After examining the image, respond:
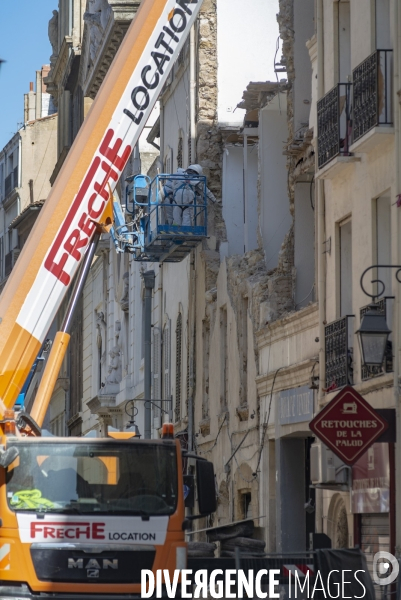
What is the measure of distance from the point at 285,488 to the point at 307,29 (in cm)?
863

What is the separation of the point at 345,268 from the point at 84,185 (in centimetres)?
601

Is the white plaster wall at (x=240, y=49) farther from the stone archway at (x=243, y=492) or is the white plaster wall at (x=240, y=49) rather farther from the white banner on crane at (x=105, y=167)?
the white banner on crane at (x=105, y=167)

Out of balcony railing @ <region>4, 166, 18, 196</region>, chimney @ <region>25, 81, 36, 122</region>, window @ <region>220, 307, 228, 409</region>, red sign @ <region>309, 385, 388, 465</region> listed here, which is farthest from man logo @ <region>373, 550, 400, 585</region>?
chimney @ <region>25, 81, 36, 122</region>

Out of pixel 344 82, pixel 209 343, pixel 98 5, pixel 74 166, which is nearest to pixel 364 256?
pixel 344 82

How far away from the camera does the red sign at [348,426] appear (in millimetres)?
14875

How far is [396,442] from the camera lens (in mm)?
16828

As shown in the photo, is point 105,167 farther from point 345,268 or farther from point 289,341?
point 289,341

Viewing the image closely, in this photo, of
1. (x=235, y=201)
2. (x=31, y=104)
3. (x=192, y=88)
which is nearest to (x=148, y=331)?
(x=235, y=201)

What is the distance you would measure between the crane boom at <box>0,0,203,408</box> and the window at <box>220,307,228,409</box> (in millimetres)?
12293

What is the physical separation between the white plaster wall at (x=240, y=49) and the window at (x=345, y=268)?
40.6 ft

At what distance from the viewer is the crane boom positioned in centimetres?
1482

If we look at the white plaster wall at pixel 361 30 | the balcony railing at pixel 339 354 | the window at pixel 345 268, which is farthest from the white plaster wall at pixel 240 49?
the balcony railing at pixel 339 354

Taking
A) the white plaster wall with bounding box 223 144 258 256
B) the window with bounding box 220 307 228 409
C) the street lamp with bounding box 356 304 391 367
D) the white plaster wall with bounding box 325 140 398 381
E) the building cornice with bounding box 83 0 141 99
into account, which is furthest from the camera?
the building cornice with bounding box 83 0 141 99

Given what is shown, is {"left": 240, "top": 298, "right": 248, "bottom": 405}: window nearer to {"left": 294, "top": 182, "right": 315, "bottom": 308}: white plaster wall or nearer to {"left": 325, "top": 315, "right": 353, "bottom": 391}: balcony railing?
{"left": 294, "top": 182, "right": 315, "bottom": 308}: white plaster wall
